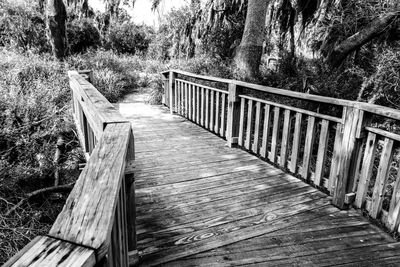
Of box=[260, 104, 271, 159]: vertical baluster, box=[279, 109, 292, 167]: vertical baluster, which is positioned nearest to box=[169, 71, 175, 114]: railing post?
box=[260, 104, 271, 159]: vertical baluster

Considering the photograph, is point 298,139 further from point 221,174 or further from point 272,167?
point 221,174

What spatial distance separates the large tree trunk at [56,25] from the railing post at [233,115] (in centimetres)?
759

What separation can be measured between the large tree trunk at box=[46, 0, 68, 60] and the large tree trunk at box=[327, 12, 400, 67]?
8221 millimetres

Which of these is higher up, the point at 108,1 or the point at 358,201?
the point at 108,1

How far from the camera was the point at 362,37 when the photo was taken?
21.9ft

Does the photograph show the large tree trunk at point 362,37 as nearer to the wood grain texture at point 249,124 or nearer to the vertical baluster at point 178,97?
the vertical baluster at point 178,97

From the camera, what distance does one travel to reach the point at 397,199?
260 cm

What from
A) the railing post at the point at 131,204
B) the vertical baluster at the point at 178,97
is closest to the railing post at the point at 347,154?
the railing post at the point at 131,204

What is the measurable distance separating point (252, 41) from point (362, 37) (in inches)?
92.0

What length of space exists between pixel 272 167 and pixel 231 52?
6153 millimetres

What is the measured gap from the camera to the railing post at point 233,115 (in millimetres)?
4719

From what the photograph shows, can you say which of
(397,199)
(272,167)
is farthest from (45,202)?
(397,199)

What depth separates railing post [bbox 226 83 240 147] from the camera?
4.72 meters

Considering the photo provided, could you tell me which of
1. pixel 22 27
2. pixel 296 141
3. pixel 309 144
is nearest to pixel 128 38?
pixel 22 27
